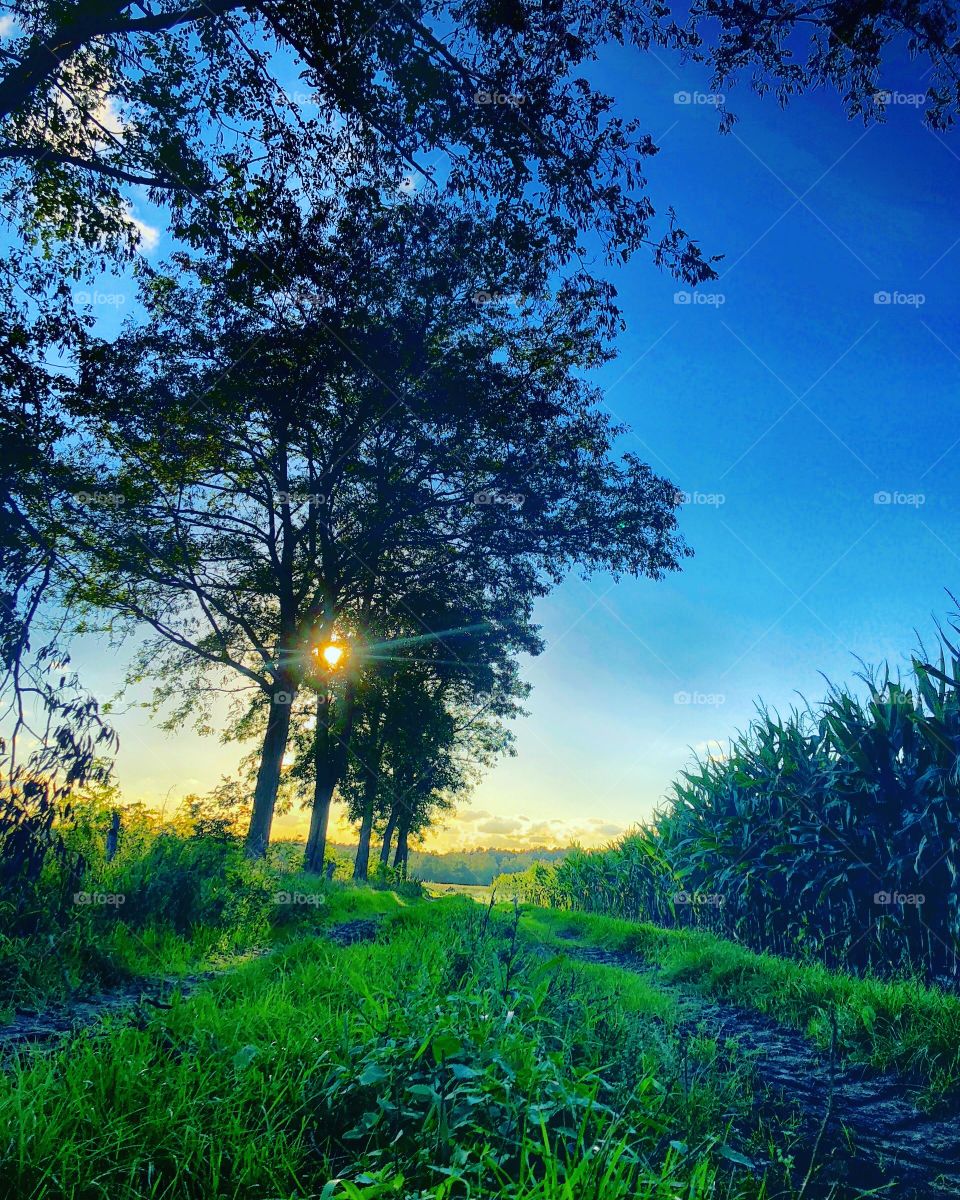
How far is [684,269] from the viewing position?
9.77 m

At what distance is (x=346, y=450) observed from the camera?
61.5 ft

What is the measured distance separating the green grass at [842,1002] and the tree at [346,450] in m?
9.48

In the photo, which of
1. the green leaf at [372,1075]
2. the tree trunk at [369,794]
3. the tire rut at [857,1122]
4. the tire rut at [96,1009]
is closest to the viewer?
the green leaf at [372,1075]

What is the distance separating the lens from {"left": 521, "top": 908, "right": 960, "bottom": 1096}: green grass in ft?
18.5

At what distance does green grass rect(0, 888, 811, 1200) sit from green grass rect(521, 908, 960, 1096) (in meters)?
1.19

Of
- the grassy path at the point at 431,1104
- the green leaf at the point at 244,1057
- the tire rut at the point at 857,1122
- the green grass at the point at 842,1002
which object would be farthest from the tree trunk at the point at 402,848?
the green leaf at the point at 244,1057

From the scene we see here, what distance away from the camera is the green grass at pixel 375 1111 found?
8.87ft

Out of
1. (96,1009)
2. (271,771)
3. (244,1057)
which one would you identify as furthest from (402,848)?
(244,1057)

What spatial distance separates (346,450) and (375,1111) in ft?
55.7

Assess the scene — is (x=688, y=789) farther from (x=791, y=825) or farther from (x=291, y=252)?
(x=291, y=252)

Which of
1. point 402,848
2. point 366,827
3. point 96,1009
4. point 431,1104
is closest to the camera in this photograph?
point 431,1104

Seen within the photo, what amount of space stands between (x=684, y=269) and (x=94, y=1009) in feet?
34.7

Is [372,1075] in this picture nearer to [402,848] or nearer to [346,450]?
[346,450]

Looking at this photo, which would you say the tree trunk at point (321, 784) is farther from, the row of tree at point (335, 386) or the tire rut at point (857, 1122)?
the tire rut at point (857, 1122)
